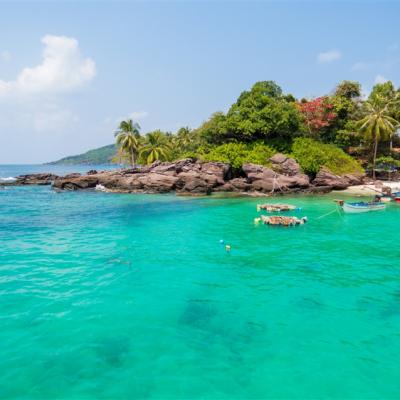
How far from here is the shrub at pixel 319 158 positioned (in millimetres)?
51188

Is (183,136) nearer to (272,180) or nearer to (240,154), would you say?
(240,154)

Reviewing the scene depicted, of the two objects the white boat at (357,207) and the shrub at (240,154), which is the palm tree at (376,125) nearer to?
the shrub at (240,154)

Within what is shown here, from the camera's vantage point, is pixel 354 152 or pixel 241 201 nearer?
pixel 241 201

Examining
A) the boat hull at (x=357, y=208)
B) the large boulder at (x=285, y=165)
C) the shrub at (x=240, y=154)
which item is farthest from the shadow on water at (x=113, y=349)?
the shrub at (x=240, y=154)

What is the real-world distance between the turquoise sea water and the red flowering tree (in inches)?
1545

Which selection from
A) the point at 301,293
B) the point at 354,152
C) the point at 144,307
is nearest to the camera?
the point at 144,307

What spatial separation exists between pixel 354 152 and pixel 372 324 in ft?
180

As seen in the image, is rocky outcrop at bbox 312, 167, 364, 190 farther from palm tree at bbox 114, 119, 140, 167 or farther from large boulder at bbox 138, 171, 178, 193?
palm tree at bbox 114, 119, 140, 167

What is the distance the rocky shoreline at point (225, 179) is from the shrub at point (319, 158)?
4.87 ft

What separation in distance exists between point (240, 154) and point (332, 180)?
14.9 meters

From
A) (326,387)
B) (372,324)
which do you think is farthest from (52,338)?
(372,324)

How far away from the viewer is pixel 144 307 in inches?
527

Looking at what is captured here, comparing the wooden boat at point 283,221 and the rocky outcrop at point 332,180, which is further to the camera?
the rocky outcrop at point 332,180

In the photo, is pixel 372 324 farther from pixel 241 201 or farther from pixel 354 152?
pixel 354 152
